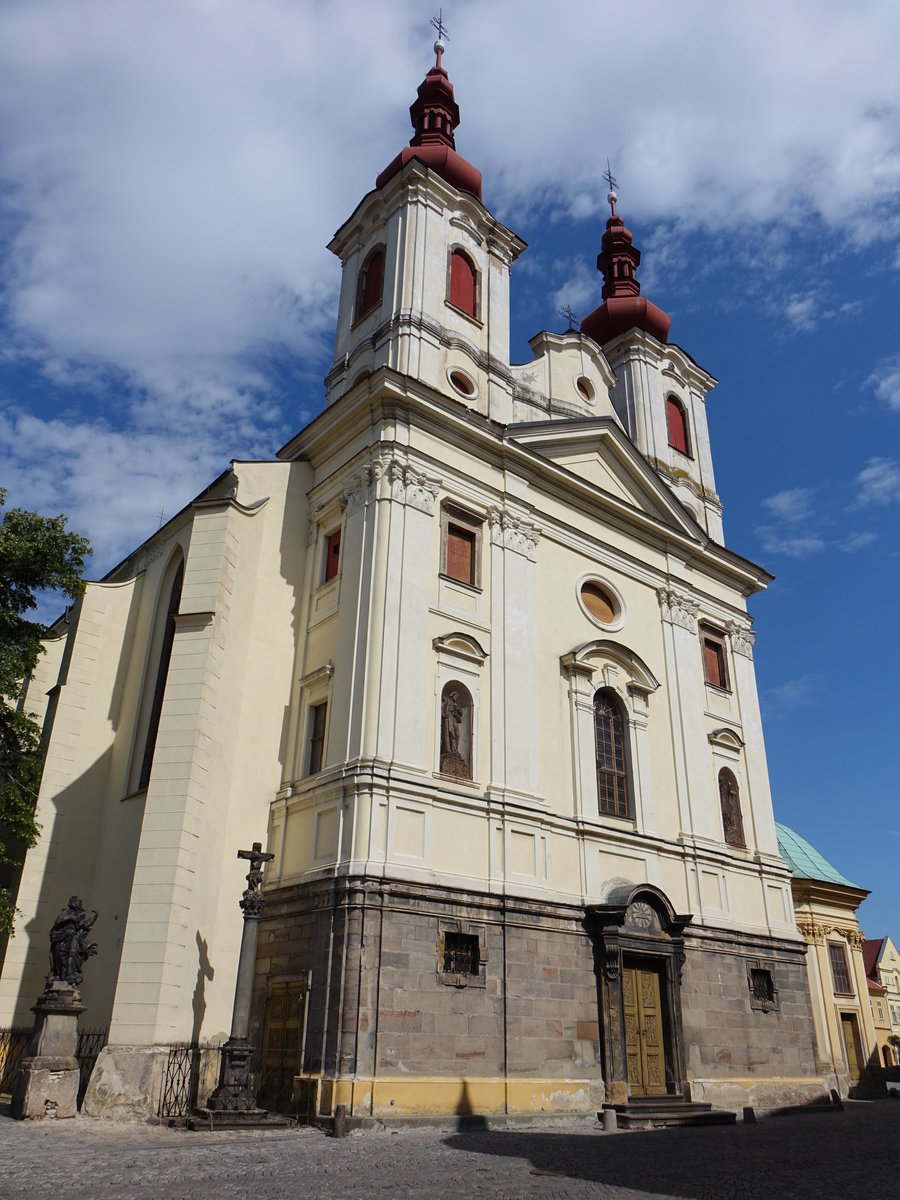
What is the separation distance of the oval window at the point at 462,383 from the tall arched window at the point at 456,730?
7030 millimetres

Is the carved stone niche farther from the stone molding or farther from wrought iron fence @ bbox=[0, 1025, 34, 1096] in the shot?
wrought iron fence @ bbox=[0, 1025, 34, 1096]

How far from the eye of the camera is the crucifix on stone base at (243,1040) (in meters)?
13.3

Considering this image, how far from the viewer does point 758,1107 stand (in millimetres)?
19156

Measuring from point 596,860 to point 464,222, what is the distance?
587 inches

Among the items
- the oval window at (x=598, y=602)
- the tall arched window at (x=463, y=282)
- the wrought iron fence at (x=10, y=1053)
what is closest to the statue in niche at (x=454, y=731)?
the oval window at (x=598, y=602)

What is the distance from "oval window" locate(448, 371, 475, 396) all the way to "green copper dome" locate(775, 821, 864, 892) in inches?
627

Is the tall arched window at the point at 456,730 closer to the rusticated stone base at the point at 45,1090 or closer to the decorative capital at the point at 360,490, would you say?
the decorative capital at the point at 360,490

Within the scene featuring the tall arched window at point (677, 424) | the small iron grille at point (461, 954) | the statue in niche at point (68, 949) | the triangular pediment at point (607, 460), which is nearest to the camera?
the statue in niche at point (68, 949)

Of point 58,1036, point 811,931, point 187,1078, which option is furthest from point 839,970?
point 58,1036

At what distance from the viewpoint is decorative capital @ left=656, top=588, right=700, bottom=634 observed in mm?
23375

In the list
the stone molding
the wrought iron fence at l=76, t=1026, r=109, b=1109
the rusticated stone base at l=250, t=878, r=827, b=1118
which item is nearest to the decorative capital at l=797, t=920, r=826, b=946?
the rusticated stone base at l=250, t=878, r=827, b=1118

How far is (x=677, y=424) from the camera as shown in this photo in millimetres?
28344

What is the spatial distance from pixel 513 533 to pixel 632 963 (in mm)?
8646

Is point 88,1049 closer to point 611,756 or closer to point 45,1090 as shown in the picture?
point 45,1090
